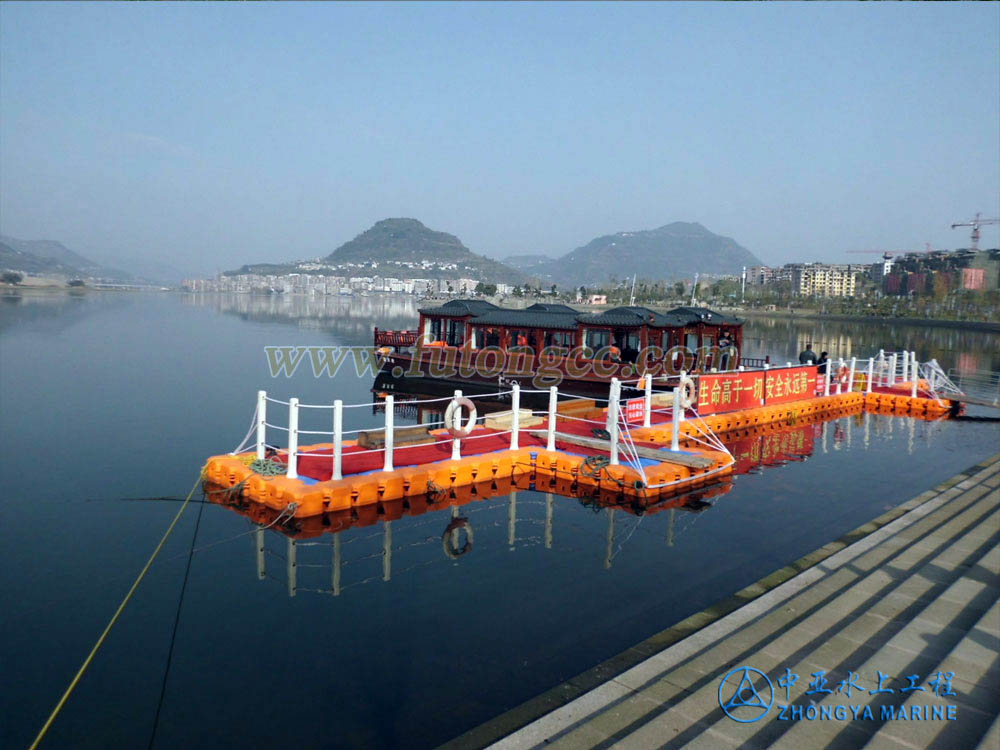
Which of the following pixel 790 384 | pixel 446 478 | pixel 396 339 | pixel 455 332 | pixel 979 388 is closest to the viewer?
pixel 446 478

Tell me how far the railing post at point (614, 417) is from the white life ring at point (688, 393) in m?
3.66

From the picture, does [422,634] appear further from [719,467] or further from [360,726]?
[719,467]

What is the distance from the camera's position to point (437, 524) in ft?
36.5

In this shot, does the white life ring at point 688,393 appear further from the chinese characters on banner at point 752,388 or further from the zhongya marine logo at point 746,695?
the zhongya marine logo at point 746,695

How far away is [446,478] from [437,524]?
1.48 m

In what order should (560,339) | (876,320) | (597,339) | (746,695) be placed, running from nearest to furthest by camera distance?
(746,695), (597,339), (560,339), (876,320)

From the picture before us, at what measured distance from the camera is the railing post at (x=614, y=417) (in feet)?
42.0

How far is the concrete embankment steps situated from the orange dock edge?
4.66m

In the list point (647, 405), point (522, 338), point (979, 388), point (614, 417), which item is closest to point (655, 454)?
point (614, 417)

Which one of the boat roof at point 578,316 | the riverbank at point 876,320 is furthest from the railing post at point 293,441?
the riverbank at point 876,320

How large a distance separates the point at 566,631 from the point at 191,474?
10334 millimetres

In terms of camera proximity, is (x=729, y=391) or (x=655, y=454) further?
(x=729, y=391)

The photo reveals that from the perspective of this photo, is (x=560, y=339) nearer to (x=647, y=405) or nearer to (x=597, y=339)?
(x=597, y=339)

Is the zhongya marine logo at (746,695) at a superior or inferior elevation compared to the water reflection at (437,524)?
superior
